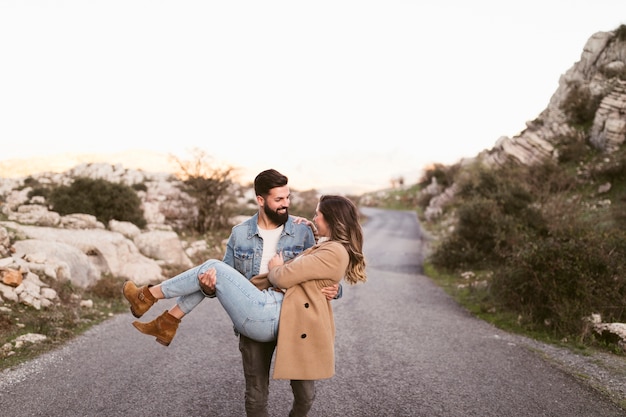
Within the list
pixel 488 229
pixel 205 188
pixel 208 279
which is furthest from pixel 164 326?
pixel 205 188

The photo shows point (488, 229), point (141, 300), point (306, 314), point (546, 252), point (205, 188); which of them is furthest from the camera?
point (205, 188)

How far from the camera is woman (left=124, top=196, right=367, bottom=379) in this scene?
2.88 metres

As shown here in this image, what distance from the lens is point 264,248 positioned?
11.0ft

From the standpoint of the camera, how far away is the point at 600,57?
111 ft

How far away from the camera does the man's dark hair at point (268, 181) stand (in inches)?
126

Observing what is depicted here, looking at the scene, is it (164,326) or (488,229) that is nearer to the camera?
(164,326)

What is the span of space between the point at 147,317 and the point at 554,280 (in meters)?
7.61

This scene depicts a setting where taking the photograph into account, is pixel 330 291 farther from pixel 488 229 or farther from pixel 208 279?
pixel 488 229

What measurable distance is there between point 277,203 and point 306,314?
808 mm

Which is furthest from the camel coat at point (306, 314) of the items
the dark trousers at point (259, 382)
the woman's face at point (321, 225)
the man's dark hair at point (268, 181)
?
the man's dark hair at point (268, 181)

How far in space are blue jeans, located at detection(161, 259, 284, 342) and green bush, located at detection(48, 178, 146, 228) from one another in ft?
45.4

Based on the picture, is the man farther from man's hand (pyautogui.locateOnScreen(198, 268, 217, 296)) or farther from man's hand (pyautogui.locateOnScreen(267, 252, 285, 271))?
man's hand (pyautogui.locateOnScreen(198, 268, 217, 296))

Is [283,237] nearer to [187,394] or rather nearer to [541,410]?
[187,394]

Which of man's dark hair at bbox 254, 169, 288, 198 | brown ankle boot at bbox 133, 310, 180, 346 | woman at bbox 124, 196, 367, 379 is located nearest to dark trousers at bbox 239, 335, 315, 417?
woman at bbox 124, 196, 367, 379
